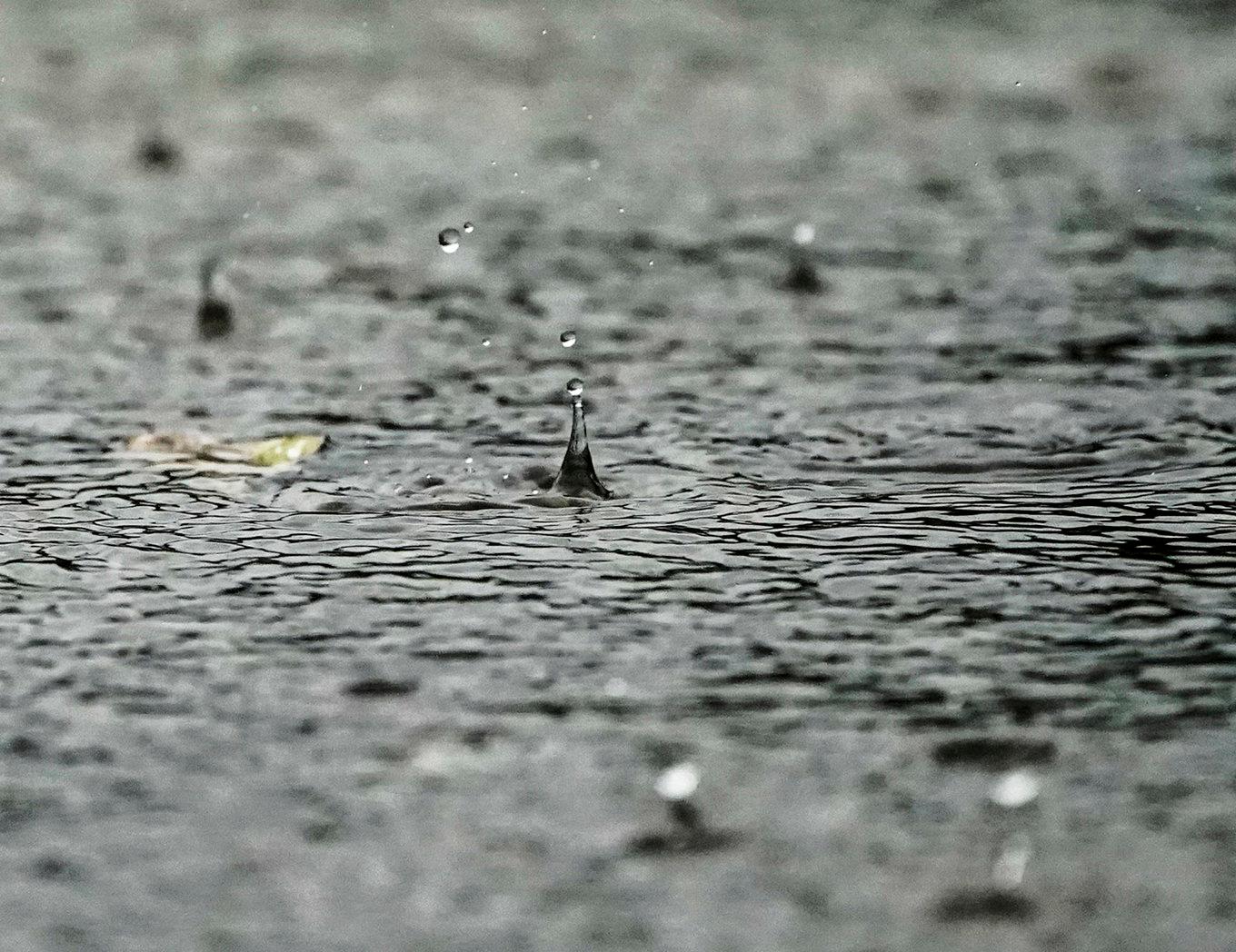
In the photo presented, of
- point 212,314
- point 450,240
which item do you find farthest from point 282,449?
point 450,240

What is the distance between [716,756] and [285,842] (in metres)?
0.45

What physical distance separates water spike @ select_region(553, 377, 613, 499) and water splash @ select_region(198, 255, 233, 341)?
4.25ft

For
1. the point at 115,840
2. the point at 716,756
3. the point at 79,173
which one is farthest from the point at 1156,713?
the point at 79,173

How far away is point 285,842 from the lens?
6.56 feet

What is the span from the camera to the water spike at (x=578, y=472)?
3.25m

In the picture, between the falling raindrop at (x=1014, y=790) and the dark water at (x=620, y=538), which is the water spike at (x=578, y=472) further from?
the falling raindrop at (x=1014, y=790)

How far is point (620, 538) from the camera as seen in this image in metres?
3.00

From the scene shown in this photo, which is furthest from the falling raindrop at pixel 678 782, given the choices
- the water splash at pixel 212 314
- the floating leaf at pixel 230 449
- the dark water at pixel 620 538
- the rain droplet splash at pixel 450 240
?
the rain droplet splash at pixel 450 240

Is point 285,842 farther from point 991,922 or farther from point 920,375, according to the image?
point 920,375

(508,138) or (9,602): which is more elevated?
(508,138)

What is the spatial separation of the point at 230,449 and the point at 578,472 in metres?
0.61

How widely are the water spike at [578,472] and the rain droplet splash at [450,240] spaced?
161 centimetres

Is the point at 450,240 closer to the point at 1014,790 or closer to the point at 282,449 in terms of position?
the point at 282,449

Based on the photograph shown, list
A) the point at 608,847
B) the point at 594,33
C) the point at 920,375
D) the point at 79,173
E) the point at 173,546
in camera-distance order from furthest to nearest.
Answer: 1. the point at 594,33
2. the point at 79,173
3. the point at 920,375
4. the point at 173,546
5. the point at 608,847
